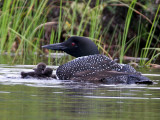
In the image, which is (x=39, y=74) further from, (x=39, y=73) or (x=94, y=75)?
(x=94, y=75)

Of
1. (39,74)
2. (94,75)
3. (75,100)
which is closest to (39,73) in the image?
(39,74)

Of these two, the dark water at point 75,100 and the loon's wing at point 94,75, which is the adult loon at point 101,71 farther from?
the dark water at point 75,100

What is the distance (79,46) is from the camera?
798 centimetres

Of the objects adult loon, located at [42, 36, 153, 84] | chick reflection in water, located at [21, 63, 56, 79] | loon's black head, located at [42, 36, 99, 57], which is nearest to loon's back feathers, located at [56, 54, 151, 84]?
adult loon, located at [42, 36, 153, 84]

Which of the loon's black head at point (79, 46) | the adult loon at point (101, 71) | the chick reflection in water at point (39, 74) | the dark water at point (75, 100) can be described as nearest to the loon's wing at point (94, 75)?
the adult loon at point (101, 71)

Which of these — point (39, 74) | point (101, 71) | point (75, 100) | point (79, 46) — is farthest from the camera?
point (79, 46)

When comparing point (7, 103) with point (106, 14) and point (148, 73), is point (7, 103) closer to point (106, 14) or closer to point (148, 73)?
point (148, 73)

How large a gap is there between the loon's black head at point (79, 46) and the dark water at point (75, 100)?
4.25 feet

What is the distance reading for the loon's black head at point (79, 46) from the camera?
786 cm

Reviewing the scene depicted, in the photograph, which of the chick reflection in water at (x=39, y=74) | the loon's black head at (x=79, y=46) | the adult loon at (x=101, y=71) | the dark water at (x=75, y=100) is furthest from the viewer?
the loon's black head at (x=79, y=46)

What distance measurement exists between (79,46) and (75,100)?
3262 mm

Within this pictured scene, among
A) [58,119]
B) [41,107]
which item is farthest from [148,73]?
[58,119]

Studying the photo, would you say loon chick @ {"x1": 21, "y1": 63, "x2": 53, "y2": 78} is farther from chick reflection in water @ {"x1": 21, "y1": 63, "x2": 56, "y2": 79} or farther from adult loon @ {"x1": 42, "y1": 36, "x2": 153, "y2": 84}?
adult loon @ {"x1": 42, "y1": 36, "x2": 153, "y2": 84}

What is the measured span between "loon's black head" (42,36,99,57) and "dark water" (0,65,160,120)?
1.30 meters
